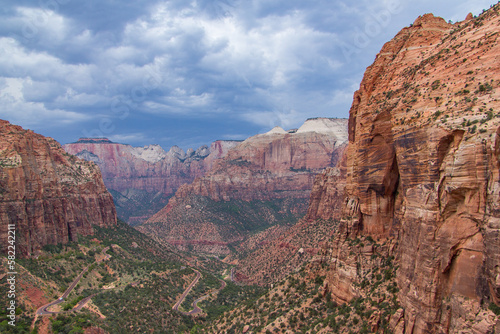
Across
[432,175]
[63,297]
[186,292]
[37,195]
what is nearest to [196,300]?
[186,292]

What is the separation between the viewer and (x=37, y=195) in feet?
262

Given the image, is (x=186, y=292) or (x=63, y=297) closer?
(x=63, y=297)

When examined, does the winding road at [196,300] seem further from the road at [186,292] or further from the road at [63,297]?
the road at [63,297]

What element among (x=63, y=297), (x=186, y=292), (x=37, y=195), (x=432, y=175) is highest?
(x=432, y=175)

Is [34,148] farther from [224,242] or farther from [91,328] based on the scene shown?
[224,242]

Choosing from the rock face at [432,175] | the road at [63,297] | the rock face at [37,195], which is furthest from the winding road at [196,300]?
the rock face at [432,175]

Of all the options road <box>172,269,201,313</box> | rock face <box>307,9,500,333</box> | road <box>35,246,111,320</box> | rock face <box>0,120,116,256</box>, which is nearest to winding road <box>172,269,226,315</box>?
road <box>172,269,201,313</box>

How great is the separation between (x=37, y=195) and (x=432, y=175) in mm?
84751

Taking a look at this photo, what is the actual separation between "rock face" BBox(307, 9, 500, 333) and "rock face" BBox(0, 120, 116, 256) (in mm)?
67572

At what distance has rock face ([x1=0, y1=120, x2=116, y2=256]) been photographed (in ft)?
235

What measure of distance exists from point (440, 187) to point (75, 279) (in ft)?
249

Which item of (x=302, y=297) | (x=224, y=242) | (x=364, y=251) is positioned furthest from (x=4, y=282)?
(x=224, y=242)

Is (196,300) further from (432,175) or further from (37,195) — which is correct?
(432,175)

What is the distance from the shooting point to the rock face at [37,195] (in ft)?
235
